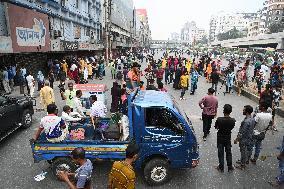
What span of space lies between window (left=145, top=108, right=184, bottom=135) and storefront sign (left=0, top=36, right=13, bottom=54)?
39.5 ft

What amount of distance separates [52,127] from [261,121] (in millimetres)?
5273

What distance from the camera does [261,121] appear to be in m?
6.91

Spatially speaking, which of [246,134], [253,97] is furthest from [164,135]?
[253,97]

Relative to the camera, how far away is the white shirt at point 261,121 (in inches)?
270

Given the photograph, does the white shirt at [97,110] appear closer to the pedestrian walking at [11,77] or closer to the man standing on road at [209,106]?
the man standing on road at [209,106]

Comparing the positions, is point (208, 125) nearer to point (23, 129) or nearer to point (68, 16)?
point (23, 129)

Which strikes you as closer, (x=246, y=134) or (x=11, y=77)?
(x=246, y=134)

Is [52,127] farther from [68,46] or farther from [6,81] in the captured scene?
[68,46]

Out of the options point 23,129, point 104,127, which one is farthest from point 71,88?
point 104,127

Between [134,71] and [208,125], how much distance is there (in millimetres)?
5731

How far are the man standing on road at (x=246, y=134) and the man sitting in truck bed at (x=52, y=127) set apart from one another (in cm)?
443

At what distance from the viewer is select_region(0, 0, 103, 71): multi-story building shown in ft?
53.0

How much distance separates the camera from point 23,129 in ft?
34.1

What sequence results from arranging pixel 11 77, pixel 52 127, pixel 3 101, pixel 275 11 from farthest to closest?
1. pixel 275 11
2. pixel 11 77
3. pixel 3 101
4. pixel 52 127
